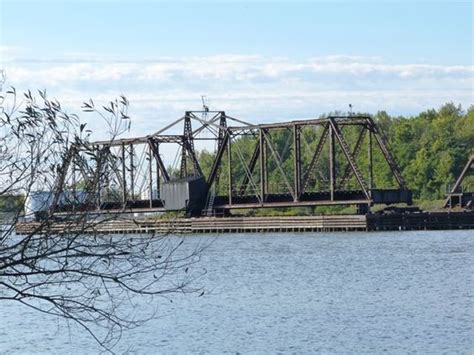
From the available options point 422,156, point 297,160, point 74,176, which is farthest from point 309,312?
point 422,156

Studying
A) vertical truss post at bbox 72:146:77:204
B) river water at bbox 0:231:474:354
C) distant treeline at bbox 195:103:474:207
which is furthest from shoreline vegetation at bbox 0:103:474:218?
vertical truss post at bbox 72:146:77:204

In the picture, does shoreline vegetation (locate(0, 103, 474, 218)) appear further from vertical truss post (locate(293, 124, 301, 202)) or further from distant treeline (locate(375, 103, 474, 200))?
vertical truss post (locate(293, 124, 301, 202))

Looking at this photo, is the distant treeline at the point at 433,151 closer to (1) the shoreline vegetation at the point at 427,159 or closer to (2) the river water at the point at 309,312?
(1) the shoreline vegetation at the point at 427,159

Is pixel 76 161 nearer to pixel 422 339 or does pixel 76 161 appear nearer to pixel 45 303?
pixel 422 339

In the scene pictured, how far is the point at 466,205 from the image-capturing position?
313 feet

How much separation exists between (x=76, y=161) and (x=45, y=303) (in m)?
27.5

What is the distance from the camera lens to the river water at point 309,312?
32.0 metres

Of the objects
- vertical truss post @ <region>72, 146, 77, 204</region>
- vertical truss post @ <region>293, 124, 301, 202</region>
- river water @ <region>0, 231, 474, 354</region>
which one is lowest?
river water @ <region>0, 231, 474, 354</region>

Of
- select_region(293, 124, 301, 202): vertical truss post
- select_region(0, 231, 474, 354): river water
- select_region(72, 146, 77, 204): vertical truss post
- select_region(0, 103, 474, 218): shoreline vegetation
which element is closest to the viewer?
select_region(72, 146, 77, 204): vertical truss post

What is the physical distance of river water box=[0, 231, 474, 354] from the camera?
32.0m

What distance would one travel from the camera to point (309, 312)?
39.0 metres

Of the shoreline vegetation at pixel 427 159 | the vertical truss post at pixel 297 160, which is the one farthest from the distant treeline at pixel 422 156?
the vertical truss post at pixel 297 160

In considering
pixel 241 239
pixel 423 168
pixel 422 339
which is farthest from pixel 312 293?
pixel 423 168

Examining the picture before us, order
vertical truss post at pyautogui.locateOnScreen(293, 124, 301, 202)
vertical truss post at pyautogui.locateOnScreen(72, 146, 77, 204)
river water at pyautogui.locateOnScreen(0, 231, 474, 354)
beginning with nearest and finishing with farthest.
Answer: vertical truss post at pyautogui.locateOnScreen(72, 146, 77, 204)
river water at pyautogui.locateOnScreen(0, 231, 474, 354)
vertical truss post at pyautogui.locateOnScreen(293, 124, 301, 202)
